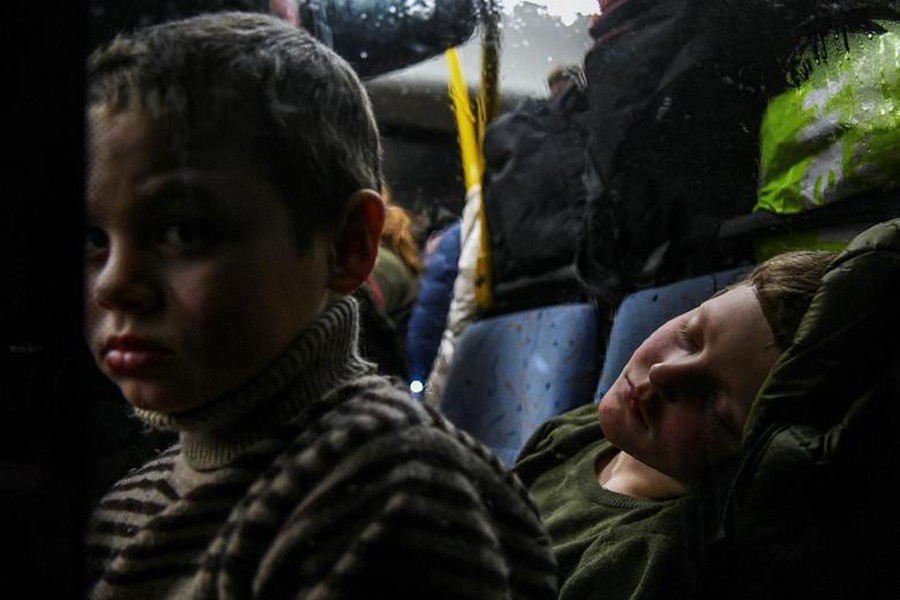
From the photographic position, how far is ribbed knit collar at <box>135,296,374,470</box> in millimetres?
521

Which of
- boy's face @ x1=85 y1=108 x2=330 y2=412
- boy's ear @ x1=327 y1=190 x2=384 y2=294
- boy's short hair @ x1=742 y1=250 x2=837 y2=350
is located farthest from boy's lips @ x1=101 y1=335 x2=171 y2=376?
boy's short hair @ x1=742 y1=250 x2=837 y2=350

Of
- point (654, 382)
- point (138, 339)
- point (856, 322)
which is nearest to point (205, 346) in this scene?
point (138, 339)

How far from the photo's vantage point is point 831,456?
0.62 meters

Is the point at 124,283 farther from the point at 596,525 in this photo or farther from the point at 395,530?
the point at 596,525

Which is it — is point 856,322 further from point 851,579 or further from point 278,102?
point 278,102

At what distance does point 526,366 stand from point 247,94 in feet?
1.13

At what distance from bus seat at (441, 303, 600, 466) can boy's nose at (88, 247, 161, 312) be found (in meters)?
0.28

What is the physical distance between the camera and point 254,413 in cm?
53

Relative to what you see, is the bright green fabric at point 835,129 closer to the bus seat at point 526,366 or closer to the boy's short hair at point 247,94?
the bus seat at point 526,366

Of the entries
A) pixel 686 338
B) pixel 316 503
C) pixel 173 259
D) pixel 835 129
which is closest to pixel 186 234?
pixel 173 259

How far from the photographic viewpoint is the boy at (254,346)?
463 mm

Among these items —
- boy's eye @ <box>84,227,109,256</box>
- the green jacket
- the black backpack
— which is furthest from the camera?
the black backpack

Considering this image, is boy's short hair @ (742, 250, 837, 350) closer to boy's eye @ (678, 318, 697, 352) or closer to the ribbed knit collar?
boy's eye @ (678, 318, 697, 352)

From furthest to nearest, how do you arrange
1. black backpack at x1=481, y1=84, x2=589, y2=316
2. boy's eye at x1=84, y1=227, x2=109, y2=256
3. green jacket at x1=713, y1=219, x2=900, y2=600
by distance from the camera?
black backpack at x1=481, y1=84, x2=589, y2=316 < green jacket at x1=713, y1=219, x2=900, y2=600 < boy's eye at x1=84, y1=227, x2=109, y2=256
